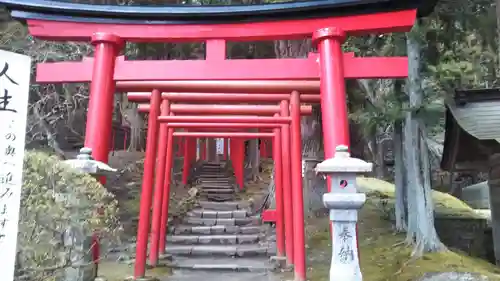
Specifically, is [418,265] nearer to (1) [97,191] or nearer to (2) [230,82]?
(2) [230,82]

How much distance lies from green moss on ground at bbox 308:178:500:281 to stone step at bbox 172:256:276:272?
3.60ft

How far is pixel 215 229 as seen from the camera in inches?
514

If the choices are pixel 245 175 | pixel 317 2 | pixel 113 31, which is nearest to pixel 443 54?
pixel 317 2

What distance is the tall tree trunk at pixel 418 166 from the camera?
8.97 metres

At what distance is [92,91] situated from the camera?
5.71 meters

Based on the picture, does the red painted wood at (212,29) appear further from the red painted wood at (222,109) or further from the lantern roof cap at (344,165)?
the lantern roof cap at (344,165)

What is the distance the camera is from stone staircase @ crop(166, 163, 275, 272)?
975 centimetres

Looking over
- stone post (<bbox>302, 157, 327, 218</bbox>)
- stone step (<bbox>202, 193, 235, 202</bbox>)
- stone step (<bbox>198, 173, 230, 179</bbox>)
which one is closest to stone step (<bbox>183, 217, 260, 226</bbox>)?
stone post (<bbox>302, 157, 327, 218</bbox>)

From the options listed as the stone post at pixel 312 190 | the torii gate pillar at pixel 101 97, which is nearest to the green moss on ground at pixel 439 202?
the stone post at pixel 312 190

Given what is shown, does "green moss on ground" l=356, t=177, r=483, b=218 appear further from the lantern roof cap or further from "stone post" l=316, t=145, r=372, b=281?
the lantern roof cap

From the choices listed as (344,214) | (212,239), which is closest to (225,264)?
(212,239)

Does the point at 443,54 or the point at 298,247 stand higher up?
the point at 443,54

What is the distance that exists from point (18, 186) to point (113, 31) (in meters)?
3.91

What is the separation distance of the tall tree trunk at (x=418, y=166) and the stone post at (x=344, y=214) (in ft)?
16.9
